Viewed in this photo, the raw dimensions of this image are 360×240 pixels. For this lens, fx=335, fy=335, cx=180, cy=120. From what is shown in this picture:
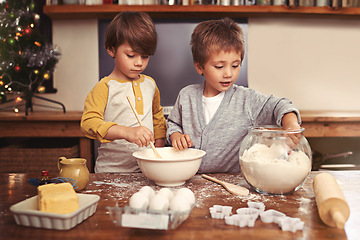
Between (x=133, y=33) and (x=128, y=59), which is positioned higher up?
(x=133, y=33)

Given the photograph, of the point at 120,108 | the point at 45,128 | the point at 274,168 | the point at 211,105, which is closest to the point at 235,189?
the point at 274,168

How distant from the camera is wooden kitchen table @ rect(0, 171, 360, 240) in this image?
0.65 meters

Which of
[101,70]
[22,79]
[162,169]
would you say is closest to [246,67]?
[101,70]

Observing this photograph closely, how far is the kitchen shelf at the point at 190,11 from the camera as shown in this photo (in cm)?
240

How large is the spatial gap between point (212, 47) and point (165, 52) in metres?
1.43

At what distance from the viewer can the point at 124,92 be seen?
141 centimetres

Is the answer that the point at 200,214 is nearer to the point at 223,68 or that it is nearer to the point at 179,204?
the point at 179,204

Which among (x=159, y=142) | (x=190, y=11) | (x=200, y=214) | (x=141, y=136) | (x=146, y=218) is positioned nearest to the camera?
(x=146, y=218)

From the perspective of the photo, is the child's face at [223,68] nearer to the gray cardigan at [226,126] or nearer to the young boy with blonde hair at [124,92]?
the gray cardigan at [226,126]

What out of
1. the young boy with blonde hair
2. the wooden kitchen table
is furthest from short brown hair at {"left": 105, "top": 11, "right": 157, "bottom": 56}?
the wooden kitchen table

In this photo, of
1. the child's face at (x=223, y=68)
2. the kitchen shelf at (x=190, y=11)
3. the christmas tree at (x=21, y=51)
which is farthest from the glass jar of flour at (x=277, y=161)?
the christmas tree at (x=21, y=51)

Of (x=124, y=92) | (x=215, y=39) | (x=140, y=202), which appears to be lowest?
(x=140, y=202)

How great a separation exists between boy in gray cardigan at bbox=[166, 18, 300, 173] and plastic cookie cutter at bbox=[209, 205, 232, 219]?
527 millimetres

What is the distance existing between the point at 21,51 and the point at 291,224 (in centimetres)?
220
